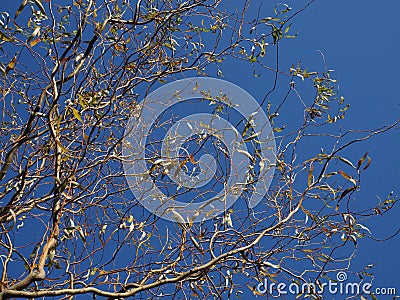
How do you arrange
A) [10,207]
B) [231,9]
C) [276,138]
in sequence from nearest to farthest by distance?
[10,207], [276,138], [231,9]

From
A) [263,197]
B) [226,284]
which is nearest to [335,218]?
[263,197]

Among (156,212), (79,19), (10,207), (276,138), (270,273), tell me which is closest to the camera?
(10,207)

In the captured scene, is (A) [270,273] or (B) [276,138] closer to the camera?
(A) [270,273]

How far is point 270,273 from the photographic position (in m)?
2.66

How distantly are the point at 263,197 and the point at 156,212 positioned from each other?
58 cm

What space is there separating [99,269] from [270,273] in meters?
0.78

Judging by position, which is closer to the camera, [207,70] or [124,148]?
[124,148]

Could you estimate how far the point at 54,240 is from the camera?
2.35 metres

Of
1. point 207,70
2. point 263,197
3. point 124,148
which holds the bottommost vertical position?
point 263,197

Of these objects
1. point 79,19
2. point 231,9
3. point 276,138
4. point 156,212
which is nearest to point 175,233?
point 156,212

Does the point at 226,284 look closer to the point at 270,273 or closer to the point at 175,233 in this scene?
the point at 270,273

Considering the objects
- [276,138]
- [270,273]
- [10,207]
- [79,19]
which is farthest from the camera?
[276,138]

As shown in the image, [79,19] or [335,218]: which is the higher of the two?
[79,19]

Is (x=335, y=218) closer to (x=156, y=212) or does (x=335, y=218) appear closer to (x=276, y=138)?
(x=276, y=138)
